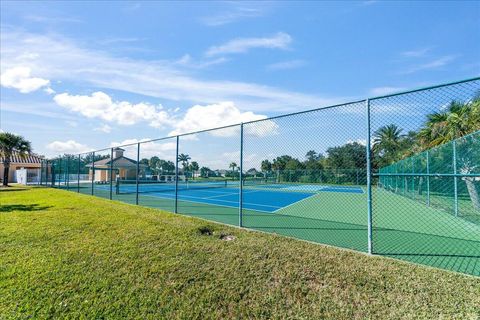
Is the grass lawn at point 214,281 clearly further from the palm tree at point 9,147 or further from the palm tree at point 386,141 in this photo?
the palm tree at point 9,147

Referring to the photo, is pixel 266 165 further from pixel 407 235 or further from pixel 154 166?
pixel 154 166

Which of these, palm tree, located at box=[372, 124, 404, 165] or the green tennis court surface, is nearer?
the green tennis court surface

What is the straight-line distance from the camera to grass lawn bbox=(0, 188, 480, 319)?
2910 millimetres

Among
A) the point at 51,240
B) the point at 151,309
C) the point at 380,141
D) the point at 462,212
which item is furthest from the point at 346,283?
the point at 462,212

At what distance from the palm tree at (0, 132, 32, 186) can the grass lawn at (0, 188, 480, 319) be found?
93.1 feet

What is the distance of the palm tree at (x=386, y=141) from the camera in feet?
15.4

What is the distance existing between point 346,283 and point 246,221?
446 centimetres

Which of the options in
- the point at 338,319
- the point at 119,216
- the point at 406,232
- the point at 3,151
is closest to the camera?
the point at 338,319

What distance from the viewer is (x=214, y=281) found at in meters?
3.57

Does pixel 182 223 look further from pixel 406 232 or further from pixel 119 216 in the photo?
pixel 406 232

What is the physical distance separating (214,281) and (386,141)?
14.6 ft

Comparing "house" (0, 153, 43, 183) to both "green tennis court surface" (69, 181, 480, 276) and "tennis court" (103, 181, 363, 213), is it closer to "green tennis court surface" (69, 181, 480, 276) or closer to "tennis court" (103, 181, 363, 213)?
"tennis court" (103, 181, 363, 213)

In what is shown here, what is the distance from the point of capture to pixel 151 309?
2959 mm

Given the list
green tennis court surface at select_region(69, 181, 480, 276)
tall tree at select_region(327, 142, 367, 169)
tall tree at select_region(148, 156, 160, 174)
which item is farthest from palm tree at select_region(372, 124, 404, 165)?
tall tree at select_region(148, 156, 160, 174)
